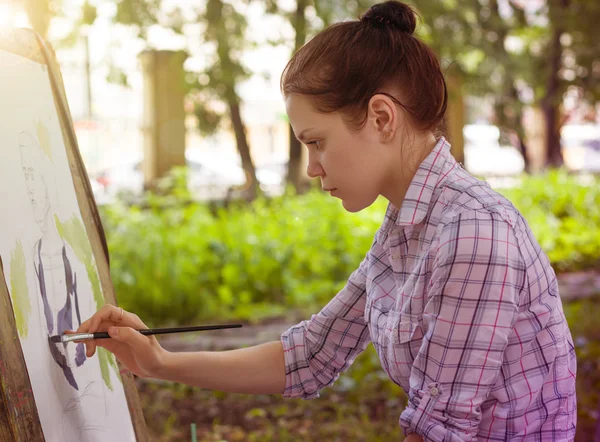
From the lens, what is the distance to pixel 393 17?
57.0 inches

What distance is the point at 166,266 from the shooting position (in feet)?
15.9

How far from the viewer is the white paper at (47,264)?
4.04 feet

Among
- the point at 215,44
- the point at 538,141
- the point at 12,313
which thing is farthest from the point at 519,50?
the point at 12,313

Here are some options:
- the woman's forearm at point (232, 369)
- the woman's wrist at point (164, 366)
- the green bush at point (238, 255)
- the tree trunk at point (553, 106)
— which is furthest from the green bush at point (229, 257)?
the tree trunk at point (553, 106)

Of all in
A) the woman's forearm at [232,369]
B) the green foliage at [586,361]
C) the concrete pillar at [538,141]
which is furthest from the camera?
the concrete pillar at [538,141]

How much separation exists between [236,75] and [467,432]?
196 inches

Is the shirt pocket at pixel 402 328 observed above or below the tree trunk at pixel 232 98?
below

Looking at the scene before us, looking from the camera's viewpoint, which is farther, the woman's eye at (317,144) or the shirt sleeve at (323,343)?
the shirt sleeve at (323,343)

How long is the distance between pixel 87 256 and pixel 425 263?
27.1 inches

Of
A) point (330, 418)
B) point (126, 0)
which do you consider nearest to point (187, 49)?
point (126, 0)

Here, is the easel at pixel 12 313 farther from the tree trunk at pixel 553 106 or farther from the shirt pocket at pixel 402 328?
the tree trunk at pixel 553 106

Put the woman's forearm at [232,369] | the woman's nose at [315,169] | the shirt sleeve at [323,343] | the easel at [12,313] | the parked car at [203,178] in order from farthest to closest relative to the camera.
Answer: the parked car at [203,178] → the shirt sleeve at [323,343] → the woman's forearm at [232,369] → the woman's nose at [315,169] → the easel at [12,313]

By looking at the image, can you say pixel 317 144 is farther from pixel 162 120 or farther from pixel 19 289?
pixel 162 120

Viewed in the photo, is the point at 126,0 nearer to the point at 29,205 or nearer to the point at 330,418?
the point at 330,418
